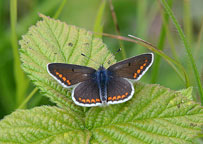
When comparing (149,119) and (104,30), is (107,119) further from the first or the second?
(104,30)

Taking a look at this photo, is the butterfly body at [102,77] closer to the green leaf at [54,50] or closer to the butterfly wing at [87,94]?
the butterfly wing at [87,94]

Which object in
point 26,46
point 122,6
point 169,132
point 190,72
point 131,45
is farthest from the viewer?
point 122,6

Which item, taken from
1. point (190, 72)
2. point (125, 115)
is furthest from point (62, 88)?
point (190, 72)

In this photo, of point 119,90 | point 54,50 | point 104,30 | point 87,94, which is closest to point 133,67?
point 119,90

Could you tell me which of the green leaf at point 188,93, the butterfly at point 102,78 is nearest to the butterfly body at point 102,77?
the butterfly at point 102,78

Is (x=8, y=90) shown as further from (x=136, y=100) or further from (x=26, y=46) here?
(x=136, y=100)

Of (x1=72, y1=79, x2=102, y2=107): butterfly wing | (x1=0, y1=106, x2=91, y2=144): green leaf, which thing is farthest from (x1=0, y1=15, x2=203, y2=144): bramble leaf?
(x1=72, y1=79, x2=102, y2=107): butterfly wing
